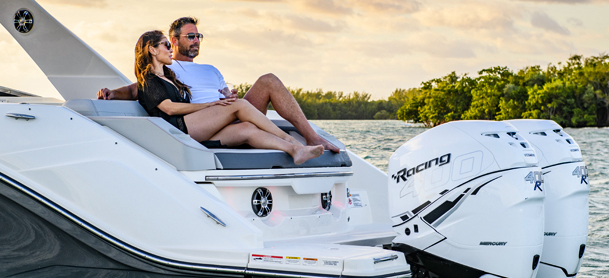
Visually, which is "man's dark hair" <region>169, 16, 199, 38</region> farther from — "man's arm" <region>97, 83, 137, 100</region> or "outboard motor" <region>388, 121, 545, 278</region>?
"outboard motor" <region>388, 121, 545, 278</region>

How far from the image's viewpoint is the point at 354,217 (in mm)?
4191

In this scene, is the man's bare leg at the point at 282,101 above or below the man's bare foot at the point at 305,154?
above

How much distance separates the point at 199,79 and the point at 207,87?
0.23 ft

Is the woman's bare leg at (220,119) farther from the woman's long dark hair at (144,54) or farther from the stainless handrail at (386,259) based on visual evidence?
the stainless handrail at (386,259)

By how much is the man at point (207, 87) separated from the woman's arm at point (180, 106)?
0.74 feet

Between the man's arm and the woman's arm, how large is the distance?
48 cm

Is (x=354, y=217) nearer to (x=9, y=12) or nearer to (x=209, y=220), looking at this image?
(x=209, y=220)

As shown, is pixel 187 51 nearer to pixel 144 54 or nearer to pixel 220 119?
pixel 144 54

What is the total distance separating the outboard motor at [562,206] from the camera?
128 inches

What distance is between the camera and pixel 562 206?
3.29m

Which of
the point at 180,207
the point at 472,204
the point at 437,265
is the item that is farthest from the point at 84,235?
the point at 472,204

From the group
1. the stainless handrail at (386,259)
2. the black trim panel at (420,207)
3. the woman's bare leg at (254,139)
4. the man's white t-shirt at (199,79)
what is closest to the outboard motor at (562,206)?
the black trim panel at (420,207)

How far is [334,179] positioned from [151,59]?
4.10ft

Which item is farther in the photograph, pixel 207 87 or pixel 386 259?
pixel 207 87
